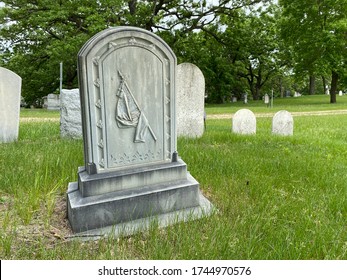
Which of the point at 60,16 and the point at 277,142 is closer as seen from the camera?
the point at 277,142

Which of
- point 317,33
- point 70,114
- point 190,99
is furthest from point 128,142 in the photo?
point 317,33

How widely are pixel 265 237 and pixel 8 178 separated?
9.15 ft

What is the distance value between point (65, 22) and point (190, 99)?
16.9 m

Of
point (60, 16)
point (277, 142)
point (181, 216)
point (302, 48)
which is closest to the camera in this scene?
point (181, 216)

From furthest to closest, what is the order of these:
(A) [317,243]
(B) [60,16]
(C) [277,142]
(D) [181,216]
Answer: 1. (B) [60,16]
2. (C) [277,142]
3. (D) [181,216]
4. (A) [317,243]

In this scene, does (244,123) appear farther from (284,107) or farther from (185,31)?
(185,31)

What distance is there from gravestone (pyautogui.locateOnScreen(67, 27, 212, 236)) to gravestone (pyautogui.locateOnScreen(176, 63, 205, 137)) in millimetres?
3624

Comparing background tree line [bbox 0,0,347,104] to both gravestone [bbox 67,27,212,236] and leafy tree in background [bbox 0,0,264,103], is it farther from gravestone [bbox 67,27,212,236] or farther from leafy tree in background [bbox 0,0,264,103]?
gravestone [bbox 67,27,212,236]

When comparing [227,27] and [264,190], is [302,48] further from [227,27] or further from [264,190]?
[264,190]

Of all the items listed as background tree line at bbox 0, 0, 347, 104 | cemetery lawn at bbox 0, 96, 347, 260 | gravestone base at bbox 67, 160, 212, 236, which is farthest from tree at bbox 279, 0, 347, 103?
gravestone base at bbox 67, 160, 212, 236

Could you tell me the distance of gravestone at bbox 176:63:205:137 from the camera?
641cm

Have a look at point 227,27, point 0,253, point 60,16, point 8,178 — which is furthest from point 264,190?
point 227,27

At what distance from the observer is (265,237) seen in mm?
2166

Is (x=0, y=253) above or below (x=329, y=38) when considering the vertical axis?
below
